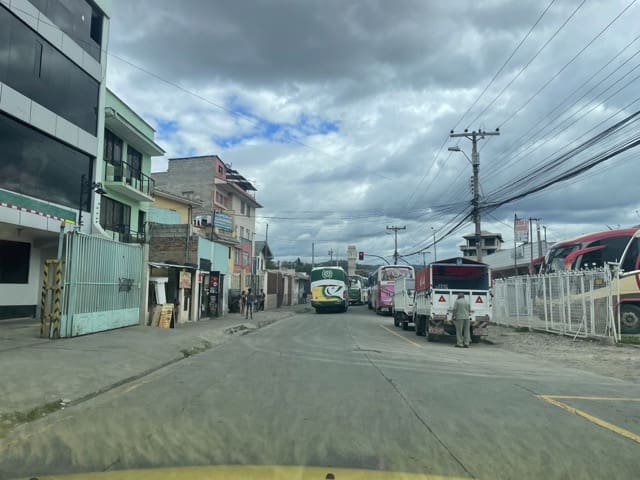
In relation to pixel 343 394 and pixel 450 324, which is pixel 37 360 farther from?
pixel 450 324

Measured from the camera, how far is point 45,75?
18500mm

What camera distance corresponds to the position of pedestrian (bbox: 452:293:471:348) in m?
16.6

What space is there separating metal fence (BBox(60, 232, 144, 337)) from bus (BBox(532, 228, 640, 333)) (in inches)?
624

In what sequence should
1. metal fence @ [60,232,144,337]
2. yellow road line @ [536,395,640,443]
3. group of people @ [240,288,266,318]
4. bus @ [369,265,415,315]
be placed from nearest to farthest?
yellow road line @ [536,395,640,443] → metal fence @ [60,232,144,337] → group of people @ [240,288,266,318] → bus @ [369,265,415,315]

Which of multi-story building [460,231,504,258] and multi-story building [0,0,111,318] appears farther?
multi-story building [460,231,504,258]

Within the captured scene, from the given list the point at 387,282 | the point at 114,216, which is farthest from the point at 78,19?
the point at 387,282

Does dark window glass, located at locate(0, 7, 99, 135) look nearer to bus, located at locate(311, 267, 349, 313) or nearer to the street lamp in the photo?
the street lamp

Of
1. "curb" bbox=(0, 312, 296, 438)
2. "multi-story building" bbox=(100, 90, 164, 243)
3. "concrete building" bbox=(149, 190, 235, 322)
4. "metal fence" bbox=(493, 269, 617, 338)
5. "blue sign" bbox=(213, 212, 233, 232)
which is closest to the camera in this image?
"curb" bbox=(0, 312, 296, 438)

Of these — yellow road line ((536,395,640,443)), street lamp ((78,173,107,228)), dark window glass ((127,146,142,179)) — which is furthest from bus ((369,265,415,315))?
yellow road line ((536,395,640,443))

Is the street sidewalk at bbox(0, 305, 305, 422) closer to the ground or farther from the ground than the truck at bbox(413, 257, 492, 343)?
closer to the ground

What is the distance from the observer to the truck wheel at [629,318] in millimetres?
A: 17422

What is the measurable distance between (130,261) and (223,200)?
34524 mm

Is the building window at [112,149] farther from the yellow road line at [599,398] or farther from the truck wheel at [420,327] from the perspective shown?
the yellow road line at [599,398]

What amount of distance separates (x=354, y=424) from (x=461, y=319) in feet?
36.8
